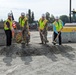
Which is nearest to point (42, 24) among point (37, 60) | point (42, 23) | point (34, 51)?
point (42, 23)

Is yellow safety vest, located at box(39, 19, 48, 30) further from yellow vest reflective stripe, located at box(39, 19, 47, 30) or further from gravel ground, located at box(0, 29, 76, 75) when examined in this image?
gravel ground, located at box(0, 29, 76, 75)

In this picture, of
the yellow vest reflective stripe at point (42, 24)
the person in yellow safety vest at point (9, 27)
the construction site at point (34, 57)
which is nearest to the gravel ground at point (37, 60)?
the construction site at point (34, 57)

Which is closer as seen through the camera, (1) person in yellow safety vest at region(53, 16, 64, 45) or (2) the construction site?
(2) the construction site

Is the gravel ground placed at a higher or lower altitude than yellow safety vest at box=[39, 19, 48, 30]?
lower

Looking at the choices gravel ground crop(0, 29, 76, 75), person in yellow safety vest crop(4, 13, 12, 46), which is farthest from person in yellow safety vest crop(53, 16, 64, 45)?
person in yellow safety vest crop(4, 13, 12, 46)

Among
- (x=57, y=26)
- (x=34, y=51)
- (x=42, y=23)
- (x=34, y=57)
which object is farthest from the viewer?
(x=57, y=26)

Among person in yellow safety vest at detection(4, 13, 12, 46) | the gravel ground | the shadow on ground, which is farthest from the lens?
person in yellow safety vest at detection(4, 13, 12, 46)

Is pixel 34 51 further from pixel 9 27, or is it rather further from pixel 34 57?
pixel 9 27

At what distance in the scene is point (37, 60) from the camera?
11773mm

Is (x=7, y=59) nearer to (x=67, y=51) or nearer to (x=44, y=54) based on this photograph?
(x=44, y=54)

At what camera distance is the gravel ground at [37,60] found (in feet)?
31.9

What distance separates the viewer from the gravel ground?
9.74 metres

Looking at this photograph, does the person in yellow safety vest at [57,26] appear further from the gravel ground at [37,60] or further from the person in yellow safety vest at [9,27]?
the person in yellow safety vest at [9,27]

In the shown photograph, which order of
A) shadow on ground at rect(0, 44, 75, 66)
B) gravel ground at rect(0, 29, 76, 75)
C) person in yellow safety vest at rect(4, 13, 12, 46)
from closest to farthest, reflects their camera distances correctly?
gravel ground at rect(0, 29, 76, 75) < shadow on ground at rect(0, 44, 75, 66) < person in yellow safety vest at rect(4, 13, 12, 46)
